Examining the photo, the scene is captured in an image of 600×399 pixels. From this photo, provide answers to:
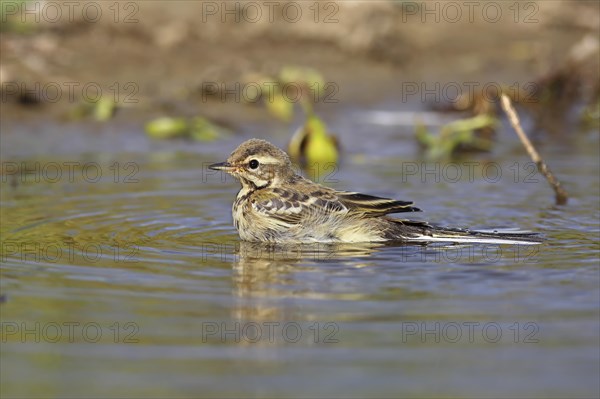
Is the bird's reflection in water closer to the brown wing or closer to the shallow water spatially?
the shallow water

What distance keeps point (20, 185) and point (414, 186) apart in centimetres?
454

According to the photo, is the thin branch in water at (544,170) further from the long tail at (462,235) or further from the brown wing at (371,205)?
the brown wing at (371,205)

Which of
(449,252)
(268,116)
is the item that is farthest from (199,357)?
(268,116)

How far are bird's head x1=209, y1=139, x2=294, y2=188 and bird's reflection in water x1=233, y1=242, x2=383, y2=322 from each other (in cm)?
79

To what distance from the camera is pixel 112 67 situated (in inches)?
A: 698

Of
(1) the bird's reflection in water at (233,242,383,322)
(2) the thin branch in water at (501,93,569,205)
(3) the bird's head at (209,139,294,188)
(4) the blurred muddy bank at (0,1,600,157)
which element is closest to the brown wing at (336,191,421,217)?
(1) the bird's reflection in water at (233,242,383,322)

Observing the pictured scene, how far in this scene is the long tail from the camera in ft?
33.0

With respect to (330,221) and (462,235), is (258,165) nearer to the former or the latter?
(330,221)

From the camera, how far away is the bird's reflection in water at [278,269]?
26.0 feet

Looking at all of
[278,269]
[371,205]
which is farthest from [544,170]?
[278,269]

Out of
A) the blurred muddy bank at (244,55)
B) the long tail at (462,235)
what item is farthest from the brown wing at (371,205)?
the blurred muddy bank at (244,55)

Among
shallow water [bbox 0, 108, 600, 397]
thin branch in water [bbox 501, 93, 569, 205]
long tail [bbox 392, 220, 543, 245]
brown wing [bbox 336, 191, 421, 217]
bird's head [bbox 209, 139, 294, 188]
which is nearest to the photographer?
shallow water [bbox 0, 108, 600, 397]

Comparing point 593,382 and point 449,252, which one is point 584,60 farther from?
point 593,382

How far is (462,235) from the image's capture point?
10211mm
